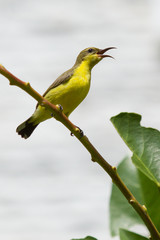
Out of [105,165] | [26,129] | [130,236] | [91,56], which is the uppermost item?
[91,56]

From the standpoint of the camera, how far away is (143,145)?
74 centimetres

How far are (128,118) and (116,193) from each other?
246mm

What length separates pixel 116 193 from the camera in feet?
2.96

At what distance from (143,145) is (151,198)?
0.44ft

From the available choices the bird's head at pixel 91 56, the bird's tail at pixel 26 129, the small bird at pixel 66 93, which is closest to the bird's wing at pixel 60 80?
the small bird at pixel 66 93

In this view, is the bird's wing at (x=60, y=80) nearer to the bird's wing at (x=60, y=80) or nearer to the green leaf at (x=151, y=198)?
the bird's wing at (x=60, y=80)

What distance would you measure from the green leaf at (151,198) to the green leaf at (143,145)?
0.07 meters

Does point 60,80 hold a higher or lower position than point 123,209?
higher

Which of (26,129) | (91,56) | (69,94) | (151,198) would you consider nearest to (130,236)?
A: (151,198)

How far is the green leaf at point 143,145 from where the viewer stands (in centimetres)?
73

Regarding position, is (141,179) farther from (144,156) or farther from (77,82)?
(77,82)

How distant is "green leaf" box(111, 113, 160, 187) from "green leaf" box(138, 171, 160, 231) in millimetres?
71

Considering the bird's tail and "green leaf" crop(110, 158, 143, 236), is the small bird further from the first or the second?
"green leaf" crop(110, 158, 143, 236)

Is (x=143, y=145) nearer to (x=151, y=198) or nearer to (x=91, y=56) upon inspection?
(x=151, y=198)
